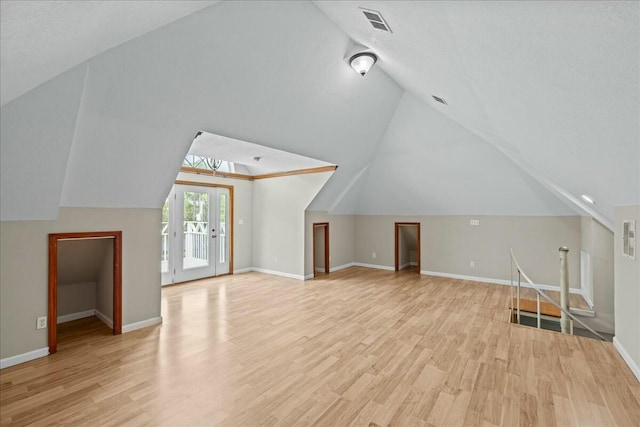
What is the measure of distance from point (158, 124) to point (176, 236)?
3.59 m

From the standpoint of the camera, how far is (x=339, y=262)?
792cm

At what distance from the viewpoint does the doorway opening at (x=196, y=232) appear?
6.02 metres

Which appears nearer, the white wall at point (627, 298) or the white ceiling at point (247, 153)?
the white wall at point (627, 298)

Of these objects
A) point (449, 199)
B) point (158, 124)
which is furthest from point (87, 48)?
point (449, 199)

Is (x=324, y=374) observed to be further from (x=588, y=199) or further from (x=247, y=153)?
(x=588, y=199)

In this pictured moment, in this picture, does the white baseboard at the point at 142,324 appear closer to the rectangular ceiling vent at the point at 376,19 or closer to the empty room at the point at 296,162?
the empty room at the point at 296,162

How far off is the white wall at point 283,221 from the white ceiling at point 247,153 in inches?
16.5

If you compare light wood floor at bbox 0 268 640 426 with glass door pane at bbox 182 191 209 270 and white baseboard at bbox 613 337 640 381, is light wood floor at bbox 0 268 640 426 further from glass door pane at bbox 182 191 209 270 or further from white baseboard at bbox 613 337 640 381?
glass door pane at bbox 182 191 209 270

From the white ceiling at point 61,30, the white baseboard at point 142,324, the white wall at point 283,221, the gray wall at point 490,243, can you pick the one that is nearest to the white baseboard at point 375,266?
the gray wall at point 490,243

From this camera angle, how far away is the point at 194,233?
6.49 m

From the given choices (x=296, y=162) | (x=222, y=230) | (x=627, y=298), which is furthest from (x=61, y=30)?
(x=222, y=230)

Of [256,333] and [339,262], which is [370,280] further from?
[256,333]

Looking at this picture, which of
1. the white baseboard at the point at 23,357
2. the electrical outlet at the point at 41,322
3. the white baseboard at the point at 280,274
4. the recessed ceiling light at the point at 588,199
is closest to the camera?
the white baseboard at the point at 23,357

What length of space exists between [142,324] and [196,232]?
2.86 meters
